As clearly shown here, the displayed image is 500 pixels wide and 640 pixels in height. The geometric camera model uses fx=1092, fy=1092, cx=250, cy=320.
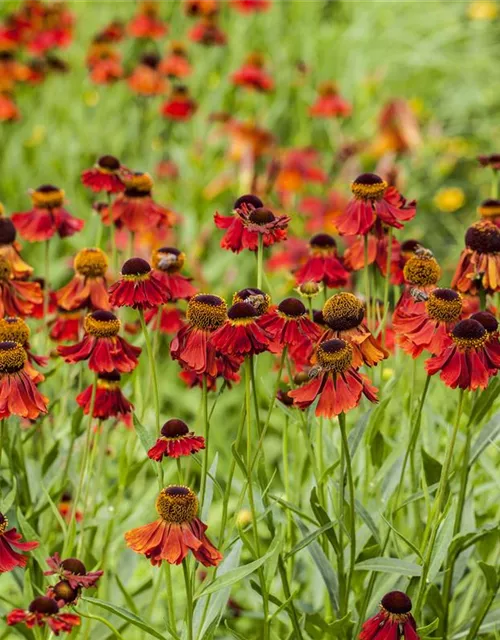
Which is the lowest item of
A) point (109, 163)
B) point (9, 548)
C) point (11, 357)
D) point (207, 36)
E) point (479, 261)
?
point (9, 548)

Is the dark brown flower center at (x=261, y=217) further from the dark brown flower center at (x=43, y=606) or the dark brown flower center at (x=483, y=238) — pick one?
the dark brown flower center at (x=43, y=606)

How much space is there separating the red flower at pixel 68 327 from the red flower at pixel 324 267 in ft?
1.36

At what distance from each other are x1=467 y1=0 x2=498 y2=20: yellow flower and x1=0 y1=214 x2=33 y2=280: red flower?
160 inches

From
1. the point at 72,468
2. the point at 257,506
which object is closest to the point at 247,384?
the point at 257,506

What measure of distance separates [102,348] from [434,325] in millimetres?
428

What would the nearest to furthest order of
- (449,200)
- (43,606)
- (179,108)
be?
1. (43,606)
2. (179,108)
3. (449,200)

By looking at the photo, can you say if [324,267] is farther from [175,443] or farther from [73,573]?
[73,573]

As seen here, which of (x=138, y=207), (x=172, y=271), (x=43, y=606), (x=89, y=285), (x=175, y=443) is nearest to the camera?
(x=43, y=606)

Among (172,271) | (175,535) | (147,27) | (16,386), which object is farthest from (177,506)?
(147,27)

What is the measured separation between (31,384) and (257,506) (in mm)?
374

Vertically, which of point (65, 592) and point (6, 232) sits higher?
point (6, 232)

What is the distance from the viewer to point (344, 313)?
1.28m

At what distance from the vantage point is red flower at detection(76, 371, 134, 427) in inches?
60.1

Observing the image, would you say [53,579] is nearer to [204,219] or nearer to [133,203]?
[133,203]
